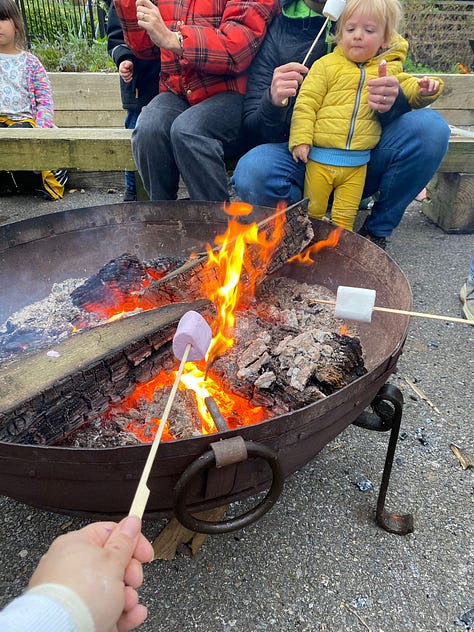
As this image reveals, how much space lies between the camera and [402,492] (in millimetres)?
1895

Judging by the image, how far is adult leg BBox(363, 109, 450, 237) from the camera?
279cm

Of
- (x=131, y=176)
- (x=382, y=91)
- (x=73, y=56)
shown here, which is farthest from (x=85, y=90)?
(x=382, y=91)

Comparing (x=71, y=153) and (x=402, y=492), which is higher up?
(x=71, y=153)

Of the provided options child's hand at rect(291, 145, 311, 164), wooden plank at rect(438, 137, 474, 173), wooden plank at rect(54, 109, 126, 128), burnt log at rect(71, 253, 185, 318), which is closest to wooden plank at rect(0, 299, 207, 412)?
burnt log at rect(71, 253, 185, 318)

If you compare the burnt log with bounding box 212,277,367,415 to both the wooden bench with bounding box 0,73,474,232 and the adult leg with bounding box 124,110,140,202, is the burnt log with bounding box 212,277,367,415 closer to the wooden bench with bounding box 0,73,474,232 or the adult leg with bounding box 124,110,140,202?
the wooden bench with bounding box 0,73,474,232

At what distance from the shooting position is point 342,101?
2.80 meters

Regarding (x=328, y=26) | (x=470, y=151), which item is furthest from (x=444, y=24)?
(x=328, y=26)

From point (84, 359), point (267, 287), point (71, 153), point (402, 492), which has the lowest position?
point (402, 492)

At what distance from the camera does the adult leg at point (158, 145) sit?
→ 2.92 metres

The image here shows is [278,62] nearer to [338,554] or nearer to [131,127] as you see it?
[131,127]

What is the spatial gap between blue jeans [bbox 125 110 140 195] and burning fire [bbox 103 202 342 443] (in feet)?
6.09

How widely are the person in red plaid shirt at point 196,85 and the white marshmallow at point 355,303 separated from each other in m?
1.58

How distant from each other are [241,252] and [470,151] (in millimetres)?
2439

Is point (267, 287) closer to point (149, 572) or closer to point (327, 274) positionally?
point (327, 274)
